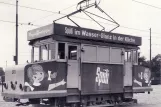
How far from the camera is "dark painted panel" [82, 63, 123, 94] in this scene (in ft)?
39.5

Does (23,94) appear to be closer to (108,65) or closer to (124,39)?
(108,65)

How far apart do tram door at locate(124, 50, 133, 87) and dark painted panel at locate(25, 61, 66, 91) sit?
12.7ft

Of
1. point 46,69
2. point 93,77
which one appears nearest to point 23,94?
point 46,69

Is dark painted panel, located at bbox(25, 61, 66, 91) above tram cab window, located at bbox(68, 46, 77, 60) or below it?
below

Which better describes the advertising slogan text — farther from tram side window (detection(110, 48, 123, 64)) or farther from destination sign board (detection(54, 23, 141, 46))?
tram side window (detection(110, 48, 123, 64))

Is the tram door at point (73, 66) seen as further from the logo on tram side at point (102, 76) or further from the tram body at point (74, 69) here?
the logo on tram side at point (102, 76)

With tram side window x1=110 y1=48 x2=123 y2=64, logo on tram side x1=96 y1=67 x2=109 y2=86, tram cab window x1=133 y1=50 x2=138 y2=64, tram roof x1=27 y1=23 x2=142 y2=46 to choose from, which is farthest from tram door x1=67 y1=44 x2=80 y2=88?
tram cab window x1=133 y1=50 x2=138 y2=64

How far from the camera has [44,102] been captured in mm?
11648

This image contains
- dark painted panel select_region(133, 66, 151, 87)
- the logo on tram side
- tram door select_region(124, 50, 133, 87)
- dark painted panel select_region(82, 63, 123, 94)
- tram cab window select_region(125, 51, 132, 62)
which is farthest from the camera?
dark painted panel select_region(133, 66, 151, 87)

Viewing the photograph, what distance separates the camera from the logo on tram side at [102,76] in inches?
494

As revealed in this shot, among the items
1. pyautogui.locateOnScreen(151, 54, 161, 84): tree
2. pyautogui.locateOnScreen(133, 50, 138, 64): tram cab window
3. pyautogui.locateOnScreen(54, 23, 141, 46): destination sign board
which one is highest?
pyautogui.locateOnScreen(54, 23, 141, 46): destination sign board

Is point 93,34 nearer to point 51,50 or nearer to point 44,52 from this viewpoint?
point 51,50

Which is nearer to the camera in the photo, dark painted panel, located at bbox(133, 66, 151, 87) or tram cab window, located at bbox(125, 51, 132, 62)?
tram cab window, located at bbox(125, 51, 132, 62)

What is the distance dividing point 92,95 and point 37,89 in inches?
118
